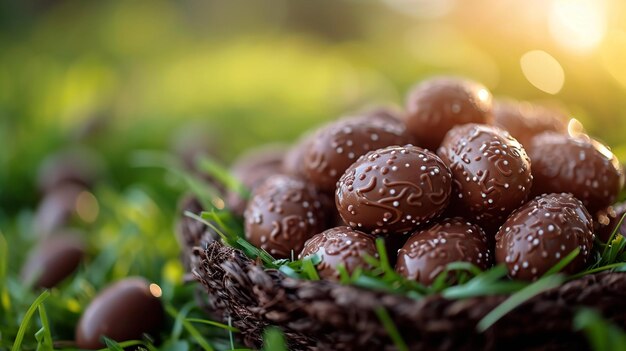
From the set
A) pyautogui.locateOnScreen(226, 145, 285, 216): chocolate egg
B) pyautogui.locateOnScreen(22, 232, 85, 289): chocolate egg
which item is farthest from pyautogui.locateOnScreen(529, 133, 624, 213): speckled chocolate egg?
pyautogui.locateOnScreen(22, 232, 85, 289): chocolate egg

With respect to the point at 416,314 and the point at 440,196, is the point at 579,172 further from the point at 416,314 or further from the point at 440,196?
the point at 416,314

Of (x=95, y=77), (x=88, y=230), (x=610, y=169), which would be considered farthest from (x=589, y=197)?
(x=95, y=77)

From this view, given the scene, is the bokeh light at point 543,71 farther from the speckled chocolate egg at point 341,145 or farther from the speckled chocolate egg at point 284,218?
the speckled chocolate egg at point 284,218

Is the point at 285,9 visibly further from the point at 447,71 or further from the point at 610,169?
the point at 610,169

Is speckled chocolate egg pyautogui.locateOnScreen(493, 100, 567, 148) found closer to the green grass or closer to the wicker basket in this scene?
the green grass

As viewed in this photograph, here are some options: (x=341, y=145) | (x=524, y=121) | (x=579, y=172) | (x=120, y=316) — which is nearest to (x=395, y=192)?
(x=341, y=145)

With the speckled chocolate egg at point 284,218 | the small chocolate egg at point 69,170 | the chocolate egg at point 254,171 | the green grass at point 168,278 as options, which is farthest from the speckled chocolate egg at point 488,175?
the small chocolate egg at point 69,170
